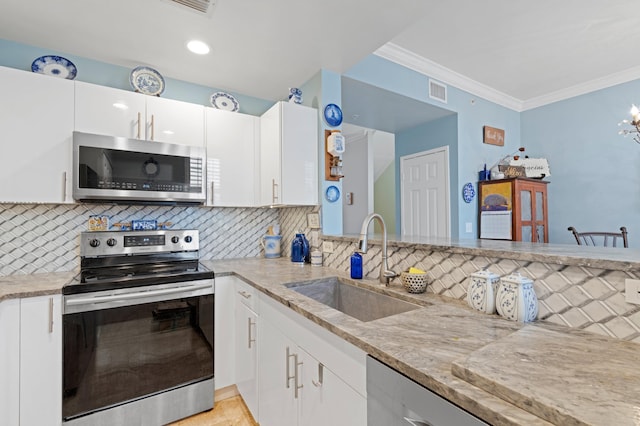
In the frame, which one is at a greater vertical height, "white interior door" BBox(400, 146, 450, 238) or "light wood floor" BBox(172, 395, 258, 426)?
"white interior door" BBox(400, 146, 450, 238)

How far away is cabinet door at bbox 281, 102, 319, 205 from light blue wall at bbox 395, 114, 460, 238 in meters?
1.82

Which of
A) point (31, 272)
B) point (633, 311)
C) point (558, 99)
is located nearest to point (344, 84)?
point (633, 311)

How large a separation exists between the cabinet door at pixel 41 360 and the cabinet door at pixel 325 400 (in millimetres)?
1327

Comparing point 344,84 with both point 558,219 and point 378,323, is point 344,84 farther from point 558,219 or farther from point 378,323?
point 558,219

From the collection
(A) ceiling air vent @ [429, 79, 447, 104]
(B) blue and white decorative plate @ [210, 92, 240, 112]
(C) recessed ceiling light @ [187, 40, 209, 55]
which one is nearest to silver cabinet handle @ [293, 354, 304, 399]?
(C) recessed ceiling light @ [187, 40, 209, 55]

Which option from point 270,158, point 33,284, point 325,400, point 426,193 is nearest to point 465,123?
point 426,193

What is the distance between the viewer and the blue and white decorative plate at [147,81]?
2.10m

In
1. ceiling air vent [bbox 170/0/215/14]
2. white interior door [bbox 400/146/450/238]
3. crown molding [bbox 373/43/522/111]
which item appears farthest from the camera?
white interior door [bbox 400/146/450/238]

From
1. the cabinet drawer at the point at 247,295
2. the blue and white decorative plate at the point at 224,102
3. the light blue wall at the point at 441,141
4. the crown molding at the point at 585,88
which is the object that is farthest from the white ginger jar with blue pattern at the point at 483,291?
the crown molding at the point at 585,88

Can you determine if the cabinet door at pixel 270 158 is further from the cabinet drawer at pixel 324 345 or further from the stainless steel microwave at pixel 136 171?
the cabinet drawer at pixel 324 345

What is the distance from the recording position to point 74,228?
2.04m

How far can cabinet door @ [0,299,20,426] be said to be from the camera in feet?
4.62

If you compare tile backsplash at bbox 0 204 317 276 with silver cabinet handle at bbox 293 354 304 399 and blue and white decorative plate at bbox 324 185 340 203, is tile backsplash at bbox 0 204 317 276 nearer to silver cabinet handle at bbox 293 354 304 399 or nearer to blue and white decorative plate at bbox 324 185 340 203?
blue and white decorative plate at bbox 324 185 340 203

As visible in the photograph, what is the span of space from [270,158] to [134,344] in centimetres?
150
